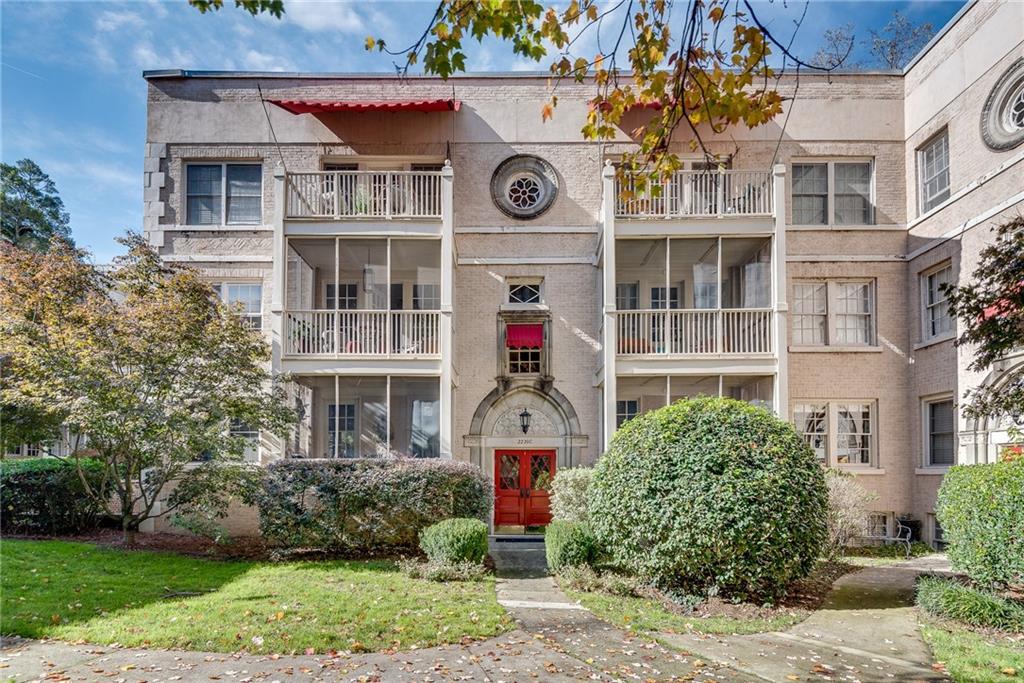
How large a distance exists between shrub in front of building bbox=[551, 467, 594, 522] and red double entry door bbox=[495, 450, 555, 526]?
6.26 feet

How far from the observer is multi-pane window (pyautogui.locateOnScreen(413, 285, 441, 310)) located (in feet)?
53.0

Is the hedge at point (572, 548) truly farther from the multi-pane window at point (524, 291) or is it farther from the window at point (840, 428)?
the window at point (840, 428)

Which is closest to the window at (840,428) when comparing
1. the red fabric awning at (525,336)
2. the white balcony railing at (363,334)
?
the red fabric awning at (525,336)

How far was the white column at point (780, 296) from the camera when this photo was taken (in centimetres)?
1359

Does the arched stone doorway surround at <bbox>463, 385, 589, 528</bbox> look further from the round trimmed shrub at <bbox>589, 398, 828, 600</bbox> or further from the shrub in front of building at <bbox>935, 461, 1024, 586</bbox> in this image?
the shrub in front of building at <bbox>935, 461, 1024, 586</bbox>

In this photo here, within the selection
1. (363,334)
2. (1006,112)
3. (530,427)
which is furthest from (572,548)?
(1006,112)

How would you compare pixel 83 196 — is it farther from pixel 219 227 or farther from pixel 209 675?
pixel 209 675

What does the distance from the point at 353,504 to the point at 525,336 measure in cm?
582

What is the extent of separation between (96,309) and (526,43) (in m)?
9.61

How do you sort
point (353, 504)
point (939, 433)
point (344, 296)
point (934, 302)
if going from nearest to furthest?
point (353, 504)
point (939, 433)
point (934, 302)
point (344, 296)

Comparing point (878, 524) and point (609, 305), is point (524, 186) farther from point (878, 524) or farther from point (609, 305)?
point (878, 524)

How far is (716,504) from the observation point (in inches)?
341

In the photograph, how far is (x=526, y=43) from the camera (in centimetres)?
534

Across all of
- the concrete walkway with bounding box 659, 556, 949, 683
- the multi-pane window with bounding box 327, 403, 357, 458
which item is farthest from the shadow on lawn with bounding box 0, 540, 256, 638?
the concrete walkway with bounding box 659, 556, 949, 683
